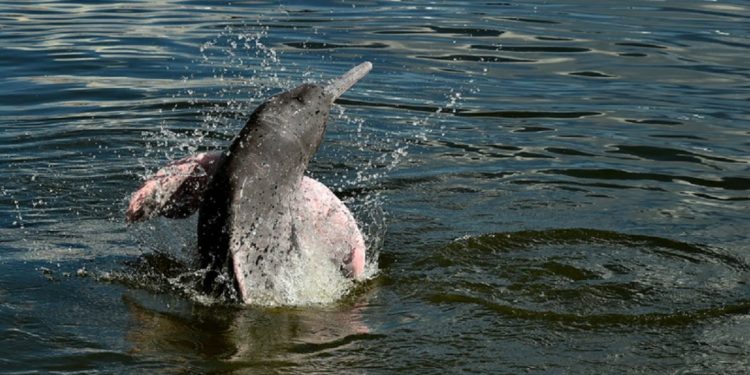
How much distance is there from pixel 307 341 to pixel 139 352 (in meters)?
0.82

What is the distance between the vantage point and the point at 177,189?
7.36 m

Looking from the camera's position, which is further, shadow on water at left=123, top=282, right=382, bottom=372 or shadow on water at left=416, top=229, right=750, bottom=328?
shadow on water at left=416, top=229, right=750, bottom=328

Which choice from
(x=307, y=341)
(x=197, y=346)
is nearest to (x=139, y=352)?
(x=197, y=346)

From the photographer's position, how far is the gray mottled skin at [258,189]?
21.4ft

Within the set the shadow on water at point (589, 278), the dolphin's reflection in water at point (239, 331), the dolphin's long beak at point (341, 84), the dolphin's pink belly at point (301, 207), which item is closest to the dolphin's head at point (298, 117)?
the dolphin's long beak at point (341, 84)

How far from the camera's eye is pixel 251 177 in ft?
21.6

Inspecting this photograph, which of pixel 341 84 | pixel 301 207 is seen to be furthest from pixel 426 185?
pixel 341 84

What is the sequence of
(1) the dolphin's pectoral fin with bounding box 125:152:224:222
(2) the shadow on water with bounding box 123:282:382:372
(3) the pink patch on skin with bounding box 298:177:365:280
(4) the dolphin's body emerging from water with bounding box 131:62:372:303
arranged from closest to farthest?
(2) the shadow on water with bounding box 123:282:382:372 < (4) the dolphin's body emerging from water with bounding box 131:62:372:303 < (1) the dolphin's pectoral fin with bounding box 125:152:224:222 < (3) the pink patch on skin with bounding box 298:177:365:280

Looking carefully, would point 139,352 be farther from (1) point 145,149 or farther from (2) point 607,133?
(2) point 607,133

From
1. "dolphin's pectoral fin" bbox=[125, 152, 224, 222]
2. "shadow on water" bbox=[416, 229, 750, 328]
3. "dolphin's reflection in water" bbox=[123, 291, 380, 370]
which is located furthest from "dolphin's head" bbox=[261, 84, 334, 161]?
"shadow on water" bbox=[416, 229, 750, 328]

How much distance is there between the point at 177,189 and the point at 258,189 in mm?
888

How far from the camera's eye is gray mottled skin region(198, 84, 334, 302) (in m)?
6.53

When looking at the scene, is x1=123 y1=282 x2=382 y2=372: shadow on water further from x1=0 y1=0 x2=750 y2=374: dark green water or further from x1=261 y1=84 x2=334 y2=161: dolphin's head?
x1=261 y1=84 x2=334 y2=161: dolphin's head

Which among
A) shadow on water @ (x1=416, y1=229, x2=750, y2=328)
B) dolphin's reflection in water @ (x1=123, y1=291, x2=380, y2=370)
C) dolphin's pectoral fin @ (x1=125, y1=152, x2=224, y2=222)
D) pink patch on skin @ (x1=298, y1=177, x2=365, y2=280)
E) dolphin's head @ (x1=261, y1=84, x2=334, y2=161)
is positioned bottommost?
shadow on water @ (x1=416, y1=229, x2=750, y2=328)
